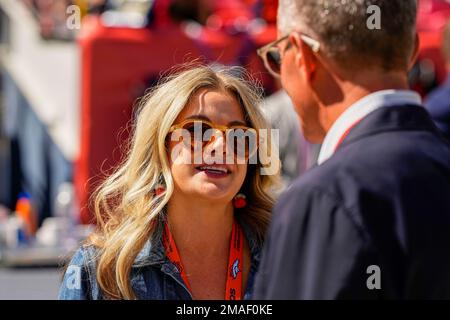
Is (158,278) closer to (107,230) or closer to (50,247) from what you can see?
(107,230)

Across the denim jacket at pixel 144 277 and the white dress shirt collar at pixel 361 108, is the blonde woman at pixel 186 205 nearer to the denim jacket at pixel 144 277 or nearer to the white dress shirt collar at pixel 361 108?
the denim jacket at pixel 144 277

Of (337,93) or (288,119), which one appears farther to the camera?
(288,119)

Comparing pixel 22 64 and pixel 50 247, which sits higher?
pixel 22 64

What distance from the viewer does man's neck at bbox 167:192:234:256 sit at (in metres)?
3.02

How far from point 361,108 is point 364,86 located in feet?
0.14

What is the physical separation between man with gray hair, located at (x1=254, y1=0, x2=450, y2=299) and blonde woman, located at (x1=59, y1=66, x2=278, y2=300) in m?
0.93

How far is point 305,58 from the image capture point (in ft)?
6.63

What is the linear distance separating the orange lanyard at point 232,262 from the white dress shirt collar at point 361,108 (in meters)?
1.01

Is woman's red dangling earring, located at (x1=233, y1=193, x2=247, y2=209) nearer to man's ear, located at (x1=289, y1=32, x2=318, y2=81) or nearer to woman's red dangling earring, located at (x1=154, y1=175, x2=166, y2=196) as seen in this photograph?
woman's red dangling earring, located at (x1=154, y1=175, x2=166, y2=196)

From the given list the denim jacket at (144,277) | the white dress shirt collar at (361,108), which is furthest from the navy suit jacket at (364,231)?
the denim jacket at (144,277)

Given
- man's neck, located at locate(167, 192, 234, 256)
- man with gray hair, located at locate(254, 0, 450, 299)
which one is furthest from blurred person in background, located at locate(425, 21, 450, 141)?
man with gray hair, located at locate(254, 0, 450, 299)
